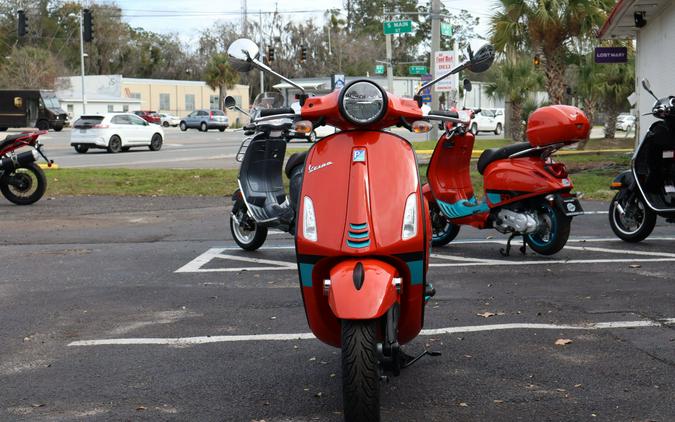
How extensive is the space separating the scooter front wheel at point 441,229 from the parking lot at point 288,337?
142 mm

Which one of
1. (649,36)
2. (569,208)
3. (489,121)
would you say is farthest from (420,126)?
(489,121)

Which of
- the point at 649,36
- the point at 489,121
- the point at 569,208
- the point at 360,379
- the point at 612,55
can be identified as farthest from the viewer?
the point at 489,121

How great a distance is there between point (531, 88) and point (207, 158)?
588 inches

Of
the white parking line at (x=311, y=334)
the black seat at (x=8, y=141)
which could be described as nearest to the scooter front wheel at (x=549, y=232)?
the white parking line at (x=311, y=334)

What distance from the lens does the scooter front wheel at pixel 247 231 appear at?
928 cm

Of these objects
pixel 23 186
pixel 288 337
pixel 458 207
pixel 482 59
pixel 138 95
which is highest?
pixel 138 95

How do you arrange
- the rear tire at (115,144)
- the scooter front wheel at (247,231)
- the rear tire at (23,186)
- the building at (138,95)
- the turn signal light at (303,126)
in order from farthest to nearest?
the building at (138,95), the rear tire at (115,144), the rear tire at (23,186), the scooter front wheel at (247,231), the turn signal light at (303,126)

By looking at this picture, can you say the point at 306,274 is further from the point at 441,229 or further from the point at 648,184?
the point at 648,184

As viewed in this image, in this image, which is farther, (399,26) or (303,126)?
(399,26)

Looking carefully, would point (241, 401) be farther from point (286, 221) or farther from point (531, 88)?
point (531, 88)

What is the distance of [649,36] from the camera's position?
65.0 ft

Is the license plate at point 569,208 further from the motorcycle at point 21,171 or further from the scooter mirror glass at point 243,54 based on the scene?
the motorcycle at point 21,171

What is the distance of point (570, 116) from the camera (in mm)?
8414

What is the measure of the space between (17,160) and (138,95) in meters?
71.2
